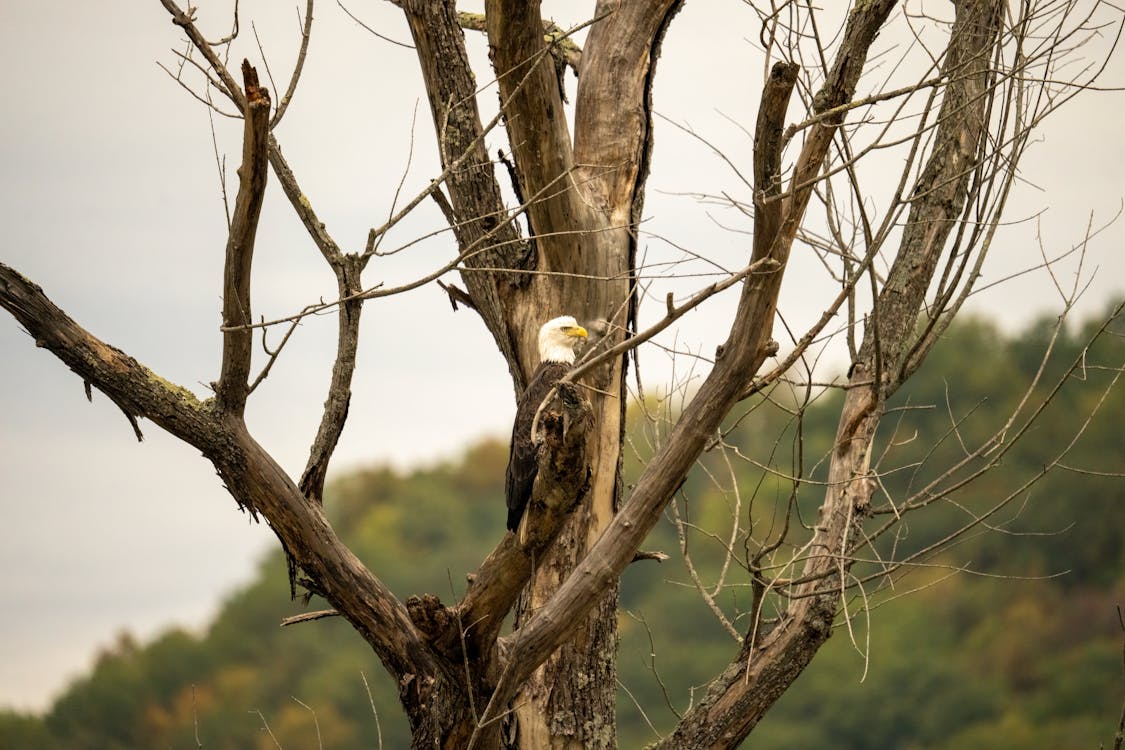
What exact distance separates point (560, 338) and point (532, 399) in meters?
0.29

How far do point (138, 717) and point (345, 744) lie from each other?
4967mm

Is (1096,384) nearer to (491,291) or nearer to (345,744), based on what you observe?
(345,744)

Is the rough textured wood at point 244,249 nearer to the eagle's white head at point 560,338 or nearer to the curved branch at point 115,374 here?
the curved branch at point 115,374

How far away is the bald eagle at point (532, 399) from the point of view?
4008 millimetres

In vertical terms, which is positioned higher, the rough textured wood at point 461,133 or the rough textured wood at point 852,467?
the rough textured wood at point 461,133

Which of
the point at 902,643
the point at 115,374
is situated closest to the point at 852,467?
the point at 115,374

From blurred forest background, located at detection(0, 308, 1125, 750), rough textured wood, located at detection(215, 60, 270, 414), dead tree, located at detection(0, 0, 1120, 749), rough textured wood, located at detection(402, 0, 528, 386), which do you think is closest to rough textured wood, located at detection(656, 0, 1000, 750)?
dead tree, located at detection(0, 0, 1120, 749)

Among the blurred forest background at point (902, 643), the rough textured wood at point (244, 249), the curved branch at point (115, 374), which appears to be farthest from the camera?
the blurred forest background at point (902, 643)

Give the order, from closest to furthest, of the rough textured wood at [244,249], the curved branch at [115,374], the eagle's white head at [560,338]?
the rough textured wood at [244,249] < the curved branch at [115,374] < the eagle's white head at [560,338]

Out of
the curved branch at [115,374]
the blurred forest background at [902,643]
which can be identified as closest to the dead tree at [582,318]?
the curved branch at [115,374]

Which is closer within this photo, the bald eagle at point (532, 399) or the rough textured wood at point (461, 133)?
the bald eagle at point (532, 399)

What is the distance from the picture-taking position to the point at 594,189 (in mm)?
4629

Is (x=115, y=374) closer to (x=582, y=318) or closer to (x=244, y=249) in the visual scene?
(x=244, y=249)

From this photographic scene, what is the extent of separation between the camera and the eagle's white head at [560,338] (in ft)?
14.4
